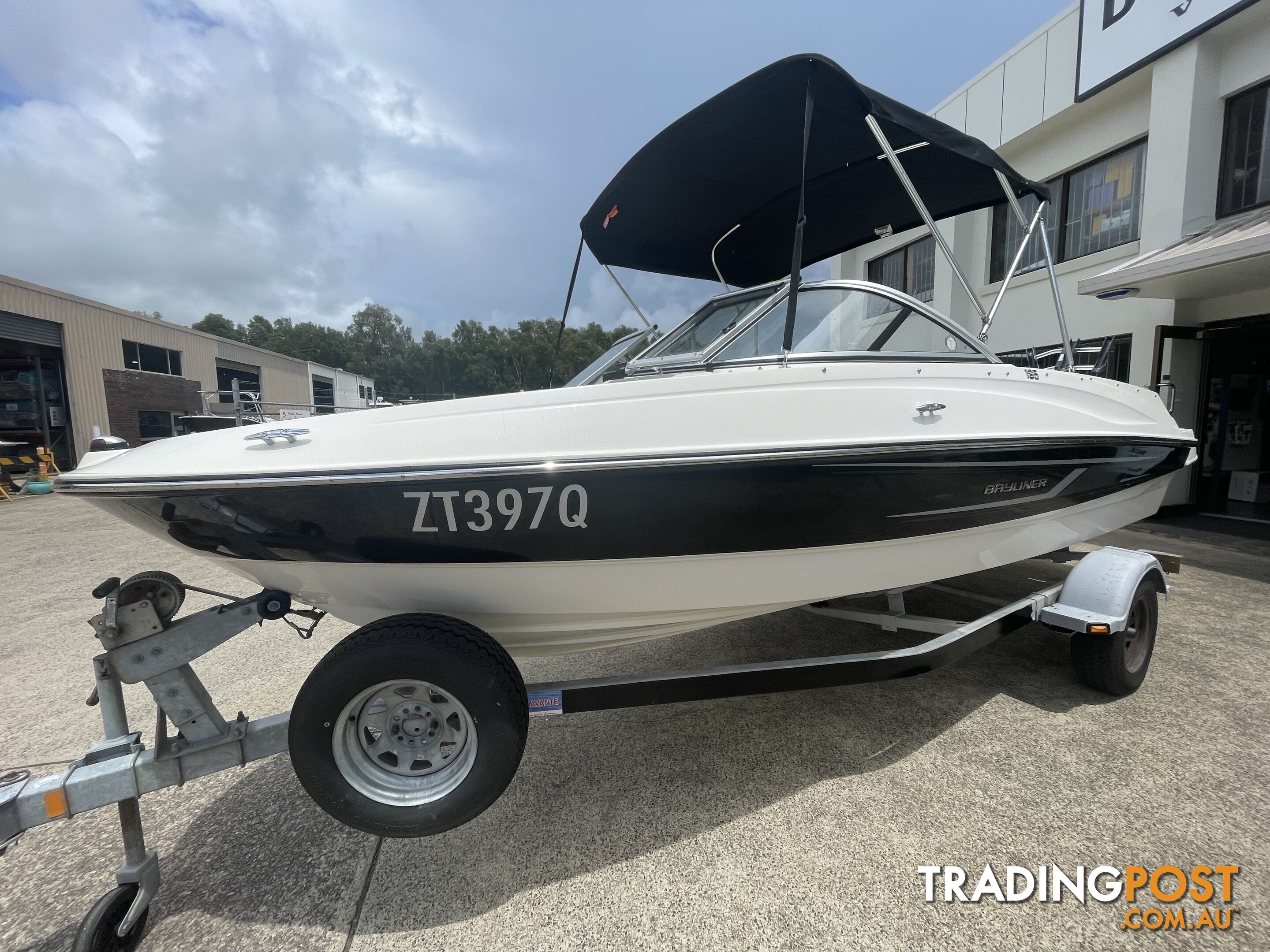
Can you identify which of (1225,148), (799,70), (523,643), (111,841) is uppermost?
(1225,148)

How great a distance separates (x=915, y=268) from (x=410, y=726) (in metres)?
10.4

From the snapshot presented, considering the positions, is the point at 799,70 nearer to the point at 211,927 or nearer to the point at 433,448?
the point at 433,448

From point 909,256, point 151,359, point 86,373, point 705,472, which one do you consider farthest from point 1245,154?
point 151,359

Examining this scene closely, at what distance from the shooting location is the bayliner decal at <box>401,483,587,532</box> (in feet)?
5.24

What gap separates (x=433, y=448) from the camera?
1.60m

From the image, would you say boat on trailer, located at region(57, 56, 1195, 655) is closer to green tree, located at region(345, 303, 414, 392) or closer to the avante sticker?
the avante sticker

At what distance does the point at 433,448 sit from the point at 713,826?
4.83 ft

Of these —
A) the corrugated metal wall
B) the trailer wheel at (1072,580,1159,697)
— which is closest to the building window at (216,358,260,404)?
the corrugated metal wall

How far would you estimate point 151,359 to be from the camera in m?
19.2

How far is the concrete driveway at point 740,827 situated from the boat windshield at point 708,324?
1.63 metres

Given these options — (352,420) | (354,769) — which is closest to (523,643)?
(354,769)

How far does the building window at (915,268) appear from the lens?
9305mm

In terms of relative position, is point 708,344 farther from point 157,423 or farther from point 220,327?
point 220,327

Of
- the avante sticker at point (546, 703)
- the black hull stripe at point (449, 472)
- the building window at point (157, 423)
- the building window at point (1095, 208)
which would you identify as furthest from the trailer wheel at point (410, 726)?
the building window at point (157, 423)
